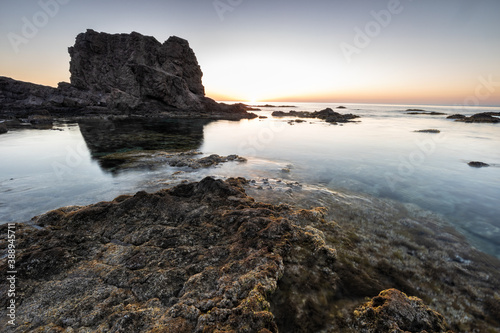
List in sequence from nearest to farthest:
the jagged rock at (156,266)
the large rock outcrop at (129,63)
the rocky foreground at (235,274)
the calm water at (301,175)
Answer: the jagged rock at (156,266), the rocky foreground at (235,274), the calm water at (301,175), the large rock outcrop at (129,63)

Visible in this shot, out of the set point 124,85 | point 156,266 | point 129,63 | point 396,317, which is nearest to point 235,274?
point 156,266

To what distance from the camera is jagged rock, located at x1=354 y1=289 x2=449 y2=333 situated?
11.3 ft

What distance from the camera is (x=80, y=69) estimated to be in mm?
84875

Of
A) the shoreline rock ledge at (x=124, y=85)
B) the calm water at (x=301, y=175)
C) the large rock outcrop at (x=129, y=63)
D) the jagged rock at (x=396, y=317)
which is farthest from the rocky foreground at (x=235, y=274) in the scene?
the large rock outcrop at (x=129, y=63)

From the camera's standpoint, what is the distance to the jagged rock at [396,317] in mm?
3455

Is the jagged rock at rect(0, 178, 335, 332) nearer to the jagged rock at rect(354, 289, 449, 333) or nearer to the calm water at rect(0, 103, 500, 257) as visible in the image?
the jagged rock at rect(354, 289, 449, 333)

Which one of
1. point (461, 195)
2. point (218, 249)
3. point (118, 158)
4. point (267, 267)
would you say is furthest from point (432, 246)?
point (118, 158)

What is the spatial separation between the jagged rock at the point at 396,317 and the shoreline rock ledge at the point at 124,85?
6758cm

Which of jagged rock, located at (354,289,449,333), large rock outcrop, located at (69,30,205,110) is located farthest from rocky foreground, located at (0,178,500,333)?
large rock outcrop, located at (69,30,205,110)

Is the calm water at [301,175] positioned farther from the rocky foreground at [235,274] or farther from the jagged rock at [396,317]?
the jagged rock at [396,317]

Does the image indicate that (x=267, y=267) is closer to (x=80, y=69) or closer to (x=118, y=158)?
(x=118, y=158)

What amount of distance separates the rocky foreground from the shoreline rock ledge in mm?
63286

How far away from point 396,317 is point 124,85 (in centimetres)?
9907

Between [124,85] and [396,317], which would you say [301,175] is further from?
[124,85]
